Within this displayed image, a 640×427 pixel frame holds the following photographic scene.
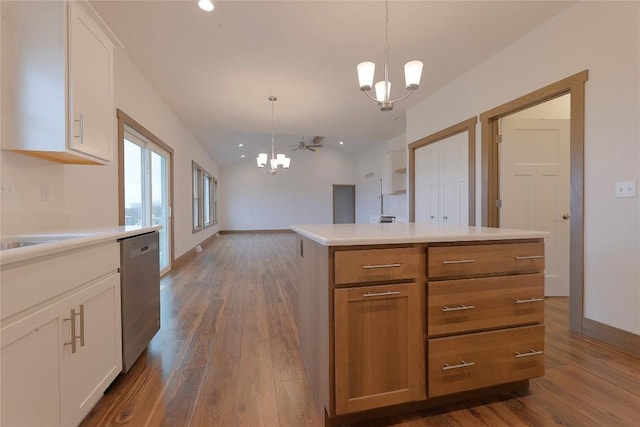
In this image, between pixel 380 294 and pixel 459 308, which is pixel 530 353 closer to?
pixel 459 308

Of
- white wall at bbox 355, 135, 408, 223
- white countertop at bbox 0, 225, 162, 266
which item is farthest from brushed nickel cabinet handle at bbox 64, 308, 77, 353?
white wall at bbox 355, 135, 408, 223

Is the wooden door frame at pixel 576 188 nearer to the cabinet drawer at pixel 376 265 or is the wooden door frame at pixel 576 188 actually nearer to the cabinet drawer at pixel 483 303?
the cabinet drawer at pixel 483 303

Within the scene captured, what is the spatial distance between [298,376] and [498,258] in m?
1.31

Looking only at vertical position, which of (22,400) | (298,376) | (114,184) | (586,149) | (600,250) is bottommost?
(298,376)

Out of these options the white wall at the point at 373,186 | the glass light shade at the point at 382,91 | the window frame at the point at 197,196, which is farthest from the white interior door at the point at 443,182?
the window frame at the point at 197,196

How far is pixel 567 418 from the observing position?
137 cm

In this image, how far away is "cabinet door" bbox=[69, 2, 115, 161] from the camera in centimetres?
161

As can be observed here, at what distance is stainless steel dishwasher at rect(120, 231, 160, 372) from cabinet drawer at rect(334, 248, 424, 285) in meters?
1.29

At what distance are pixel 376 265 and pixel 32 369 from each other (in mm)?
1322

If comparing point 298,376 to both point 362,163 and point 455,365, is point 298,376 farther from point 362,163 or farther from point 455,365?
point 362,163

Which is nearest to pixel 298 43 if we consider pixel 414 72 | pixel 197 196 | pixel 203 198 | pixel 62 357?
pixel 414 72

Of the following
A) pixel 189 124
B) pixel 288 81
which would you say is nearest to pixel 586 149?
pixel 288 81

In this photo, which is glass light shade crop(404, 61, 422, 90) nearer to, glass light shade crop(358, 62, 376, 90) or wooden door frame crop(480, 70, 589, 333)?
glass light shade crop(358, 62, 376, 90)

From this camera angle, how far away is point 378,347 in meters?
1.27
